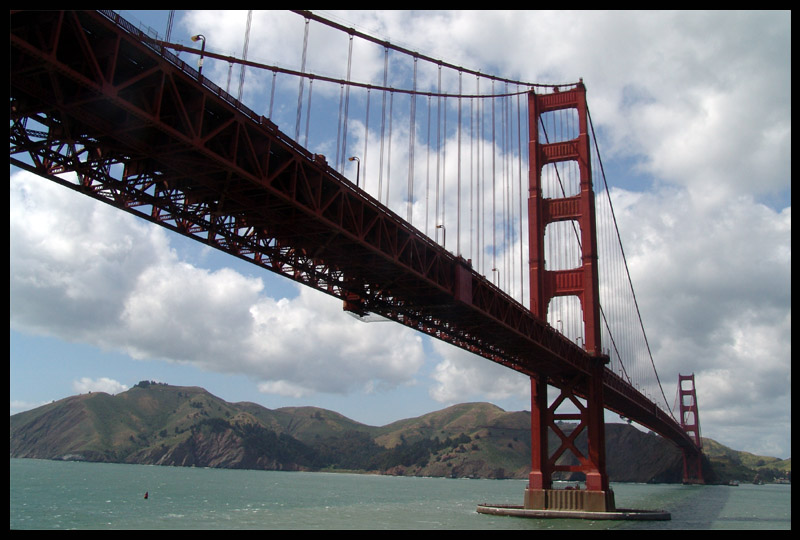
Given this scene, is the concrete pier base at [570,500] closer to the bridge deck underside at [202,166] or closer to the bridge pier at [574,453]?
the bridge pier at [574,453]

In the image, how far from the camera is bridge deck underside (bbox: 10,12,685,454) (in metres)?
15.6

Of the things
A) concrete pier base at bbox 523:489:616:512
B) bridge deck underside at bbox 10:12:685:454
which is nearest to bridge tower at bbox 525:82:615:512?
concrete pier base at bbox 523:489:616:512

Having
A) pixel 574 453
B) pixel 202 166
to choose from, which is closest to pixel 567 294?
pixel 574 453

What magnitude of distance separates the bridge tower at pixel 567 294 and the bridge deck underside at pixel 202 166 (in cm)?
1627

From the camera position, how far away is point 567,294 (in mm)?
49500

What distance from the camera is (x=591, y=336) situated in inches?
1938

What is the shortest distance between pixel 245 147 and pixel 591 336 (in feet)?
113

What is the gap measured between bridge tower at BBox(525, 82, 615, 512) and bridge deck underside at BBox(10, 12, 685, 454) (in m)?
16.3

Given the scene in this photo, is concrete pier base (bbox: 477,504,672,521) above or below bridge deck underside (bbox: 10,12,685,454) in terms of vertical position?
below

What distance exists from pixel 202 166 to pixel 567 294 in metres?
34.4

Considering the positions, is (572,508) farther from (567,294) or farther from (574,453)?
(567,294)

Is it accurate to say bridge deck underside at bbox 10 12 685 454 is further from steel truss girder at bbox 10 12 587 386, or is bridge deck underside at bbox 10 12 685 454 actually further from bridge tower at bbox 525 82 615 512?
bridge tower at bbox 525 82 615 512

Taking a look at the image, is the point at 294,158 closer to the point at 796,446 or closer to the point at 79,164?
the point at 79,164
